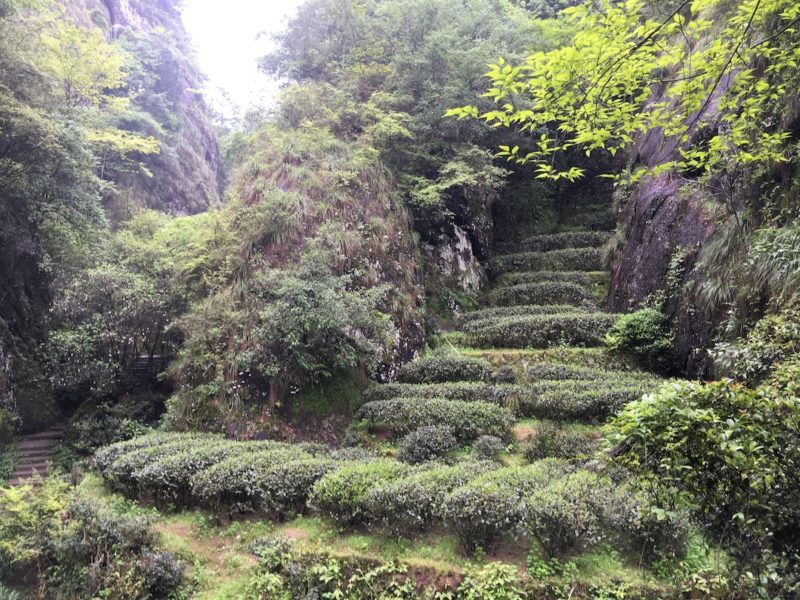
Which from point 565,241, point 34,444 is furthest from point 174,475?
point 565,241

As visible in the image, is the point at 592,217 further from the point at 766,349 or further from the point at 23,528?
the point at 23,528

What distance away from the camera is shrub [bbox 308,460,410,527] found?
18.9 feet

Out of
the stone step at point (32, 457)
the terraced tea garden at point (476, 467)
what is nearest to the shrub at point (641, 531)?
the terraced tea garden at point (476, 467)

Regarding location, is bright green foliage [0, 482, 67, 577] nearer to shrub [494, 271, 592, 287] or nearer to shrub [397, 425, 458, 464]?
shrub [397, 425, 458, 464]

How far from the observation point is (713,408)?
109 inches

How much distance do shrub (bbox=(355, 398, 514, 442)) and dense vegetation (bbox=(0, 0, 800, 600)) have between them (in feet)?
0.18

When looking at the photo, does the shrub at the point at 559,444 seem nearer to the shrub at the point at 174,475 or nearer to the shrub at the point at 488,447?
the shrub at the point at 488,447

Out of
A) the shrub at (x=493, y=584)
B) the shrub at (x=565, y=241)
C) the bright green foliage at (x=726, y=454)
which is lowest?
the shrub at (x=493, y=584)

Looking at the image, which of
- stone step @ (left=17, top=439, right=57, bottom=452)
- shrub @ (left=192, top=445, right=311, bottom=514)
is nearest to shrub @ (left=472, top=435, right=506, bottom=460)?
shrub @ (left=192, top=445, right=311, bottom=514)

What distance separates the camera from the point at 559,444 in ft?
23.9

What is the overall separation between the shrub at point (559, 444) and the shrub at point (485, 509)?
6.30ft

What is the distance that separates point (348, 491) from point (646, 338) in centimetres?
738

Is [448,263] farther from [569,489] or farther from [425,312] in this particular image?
[569,489]

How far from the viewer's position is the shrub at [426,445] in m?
7.48
